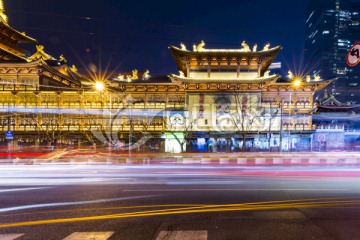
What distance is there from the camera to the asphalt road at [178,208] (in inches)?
241

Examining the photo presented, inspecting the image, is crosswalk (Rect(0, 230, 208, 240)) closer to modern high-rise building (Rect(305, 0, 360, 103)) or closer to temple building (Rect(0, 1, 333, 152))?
temple building (Rect(0, 1, 333, 152))

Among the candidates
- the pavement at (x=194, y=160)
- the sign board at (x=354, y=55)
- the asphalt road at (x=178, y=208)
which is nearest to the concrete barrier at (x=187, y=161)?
the pavement at (x=194, y=160)

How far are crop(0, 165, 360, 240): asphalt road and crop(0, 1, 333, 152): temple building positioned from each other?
70.4 feet

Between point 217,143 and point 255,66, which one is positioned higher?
point 255,66

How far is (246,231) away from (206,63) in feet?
104

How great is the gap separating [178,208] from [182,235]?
Answer: 2.20 m

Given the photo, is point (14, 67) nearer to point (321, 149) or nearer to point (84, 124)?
point (84, 124)

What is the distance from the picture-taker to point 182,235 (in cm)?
587

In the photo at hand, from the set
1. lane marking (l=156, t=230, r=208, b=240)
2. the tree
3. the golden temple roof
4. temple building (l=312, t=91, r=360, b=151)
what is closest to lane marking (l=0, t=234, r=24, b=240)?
lane marking (l=156, t=230, r=208, b=240)

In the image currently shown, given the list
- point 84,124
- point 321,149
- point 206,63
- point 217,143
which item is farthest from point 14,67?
point 321,149

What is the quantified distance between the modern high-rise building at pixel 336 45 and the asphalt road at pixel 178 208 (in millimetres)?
104039

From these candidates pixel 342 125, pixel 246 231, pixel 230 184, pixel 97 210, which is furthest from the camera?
pixel 342 125

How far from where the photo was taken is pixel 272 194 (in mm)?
9891

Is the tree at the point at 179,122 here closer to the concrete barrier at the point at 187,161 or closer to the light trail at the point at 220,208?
the concrete barrier at the point at 187,161
